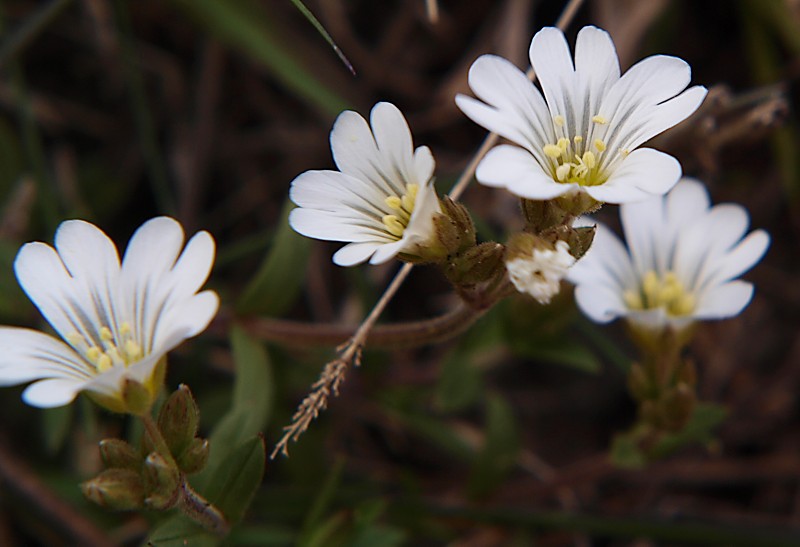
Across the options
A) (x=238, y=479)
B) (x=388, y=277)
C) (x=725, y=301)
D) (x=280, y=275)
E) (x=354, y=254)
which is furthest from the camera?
(x=388, y=277)

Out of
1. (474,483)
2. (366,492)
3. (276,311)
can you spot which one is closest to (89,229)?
(276,311)

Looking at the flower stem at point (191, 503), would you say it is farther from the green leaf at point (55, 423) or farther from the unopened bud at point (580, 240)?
the unopened bud at point (580, 240)

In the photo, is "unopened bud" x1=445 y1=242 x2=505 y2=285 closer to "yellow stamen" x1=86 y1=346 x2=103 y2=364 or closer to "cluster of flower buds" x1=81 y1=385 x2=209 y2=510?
"cluster of flower buds" x1=81 y1=385 x2=209 y2=510

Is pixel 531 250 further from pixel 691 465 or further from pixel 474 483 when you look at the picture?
pixel 691 465

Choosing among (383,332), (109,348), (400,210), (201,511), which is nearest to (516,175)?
(400,210)

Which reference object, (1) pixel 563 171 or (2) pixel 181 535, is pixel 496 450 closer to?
(2) pixel 181 535

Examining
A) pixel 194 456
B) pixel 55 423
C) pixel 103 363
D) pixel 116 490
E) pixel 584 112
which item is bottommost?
pixel 116 490

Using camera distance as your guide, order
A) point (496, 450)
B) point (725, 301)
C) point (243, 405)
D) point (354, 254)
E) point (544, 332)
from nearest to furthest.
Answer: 1. point (354, 254)
2. point (725, 301)
3. point (243, 405)
4. point (544, 332)
5. point (496, 450)
